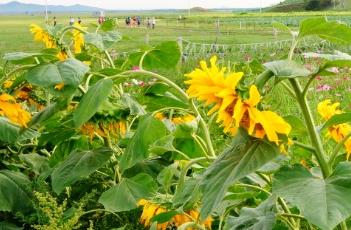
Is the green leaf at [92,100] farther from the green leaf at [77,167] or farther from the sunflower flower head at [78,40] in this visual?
the sunflower flower head at [78,40]

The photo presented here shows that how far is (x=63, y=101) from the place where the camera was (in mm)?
1418

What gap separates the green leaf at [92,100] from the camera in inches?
46.9

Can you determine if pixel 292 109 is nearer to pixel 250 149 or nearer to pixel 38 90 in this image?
pixel 38 90

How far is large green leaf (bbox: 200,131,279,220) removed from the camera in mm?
813

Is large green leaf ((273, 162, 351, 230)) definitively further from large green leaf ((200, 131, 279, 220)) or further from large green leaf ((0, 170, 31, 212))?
large green leaf ((0, 170, 31, 212))

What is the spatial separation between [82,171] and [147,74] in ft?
1.08

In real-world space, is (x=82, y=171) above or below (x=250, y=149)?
below

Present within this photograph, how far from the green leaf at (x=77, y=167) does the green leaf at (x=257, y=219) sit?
0.47m

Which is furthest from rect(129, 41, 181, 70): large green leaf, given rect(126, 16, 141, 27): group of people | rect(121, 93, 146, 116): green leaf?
rect(126, 16, 141, 27): group of people

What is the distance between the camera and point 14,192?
5.45 ft

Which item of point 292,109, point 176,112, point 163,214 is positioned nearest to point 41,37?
point 176,112

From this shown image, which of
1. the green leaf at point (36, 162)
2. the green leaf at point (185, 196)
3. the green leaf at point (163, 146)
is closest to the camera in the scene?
the green leaf at point (185, 196)

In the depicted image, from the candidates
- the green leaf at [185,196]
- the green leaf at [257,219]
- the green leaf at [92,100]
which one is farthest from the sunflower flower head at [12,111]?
the green leaf at [257,219]

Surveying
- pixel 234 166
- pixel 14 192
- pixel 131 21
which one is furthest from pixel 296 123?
pixel 131 21
